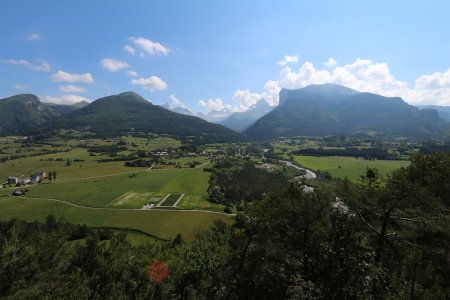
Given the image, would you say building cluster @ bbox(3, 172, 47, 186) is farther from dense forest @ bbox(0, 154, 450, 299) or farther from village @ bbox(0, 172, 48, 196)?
dense forest @ bbox(0, 154, 450, 299)

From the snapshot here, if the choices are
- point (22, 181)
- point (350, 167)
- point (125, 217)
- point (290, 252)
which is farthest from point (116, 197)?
point (350, 167)

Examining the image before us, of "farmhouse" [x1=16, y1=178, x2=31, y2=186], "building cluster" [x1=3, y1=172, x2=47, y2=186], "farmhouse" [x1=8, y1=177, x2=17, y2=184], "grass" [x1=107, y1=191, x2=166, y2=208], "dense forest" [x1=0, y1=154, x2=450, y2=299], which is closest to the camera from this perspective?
"dense forest" [x1=0, y1=154, x2=450, y2=299]

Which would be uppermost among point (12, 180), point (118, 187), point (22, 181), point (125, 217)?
point (12, 180)

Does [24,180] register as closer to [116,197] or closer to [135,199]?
[116,197]

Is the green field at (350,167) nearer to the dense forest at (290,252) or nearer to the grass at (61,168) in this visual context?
the grass at (61,168)

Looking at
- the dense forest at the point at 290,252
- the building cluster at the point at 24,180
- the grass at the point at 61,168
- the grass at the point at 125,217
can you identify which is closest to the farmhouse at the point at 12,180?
the building cluster at the point at 24,180

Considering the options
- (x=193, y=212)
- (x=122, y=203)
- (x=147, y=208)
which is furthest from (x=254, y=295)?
(x=122, y=203)

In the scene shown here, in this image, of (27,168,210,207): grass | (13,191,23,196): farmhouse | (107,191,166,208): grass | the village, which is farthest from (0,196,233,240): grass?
the village

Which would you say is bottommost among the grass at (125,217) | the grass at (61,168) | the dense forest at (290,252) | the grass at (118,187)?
the grass at (125,217)
